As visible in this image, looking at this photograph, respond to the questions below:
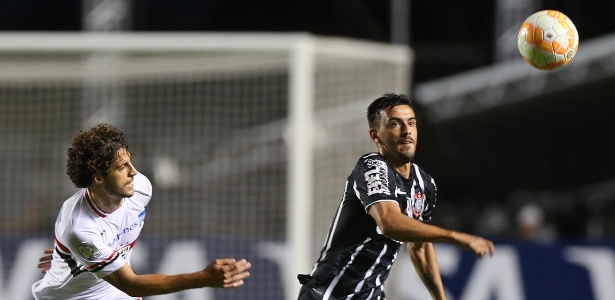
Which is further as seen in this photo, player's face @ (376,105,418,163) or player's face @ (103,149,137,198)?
player's face @ (376,105,418,163)

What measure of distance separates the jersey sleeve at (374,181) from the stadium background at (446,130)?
3714 millimetres

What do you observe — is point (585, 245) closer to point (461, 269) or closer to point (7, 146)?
point (461, 269)

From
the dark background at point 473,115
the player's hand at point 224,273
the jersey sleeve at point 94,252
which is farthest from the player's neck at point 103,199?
the dark background at point 473,115

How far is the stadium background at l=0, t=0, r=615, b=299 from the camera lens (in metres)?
9.49

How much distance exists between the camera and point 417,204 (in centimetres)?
539

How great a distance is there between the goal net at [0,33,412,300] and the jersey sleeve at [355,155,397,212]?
121 inches

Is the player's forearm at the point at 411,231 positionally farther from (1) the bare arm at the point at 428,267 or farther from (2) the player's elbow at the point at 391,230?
(1) the bare arm at the point at 428,267

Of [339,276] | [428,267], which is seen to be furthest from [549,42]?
[339,276]

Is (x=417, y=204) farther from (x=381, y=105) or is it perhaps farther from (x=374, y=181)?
(x=381, y=105)

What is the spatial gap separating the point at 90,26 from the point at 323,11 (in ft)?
11.6

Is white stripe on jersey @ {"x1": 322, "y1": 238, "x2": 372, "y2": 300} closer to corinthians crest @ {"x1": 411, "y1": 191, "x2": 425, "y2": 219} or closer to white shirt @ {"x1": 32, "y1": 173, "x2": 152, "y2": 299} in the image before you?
corinthians crest @ {"x1": 411, "y1": 191, "x2": 425, "y2": 219}

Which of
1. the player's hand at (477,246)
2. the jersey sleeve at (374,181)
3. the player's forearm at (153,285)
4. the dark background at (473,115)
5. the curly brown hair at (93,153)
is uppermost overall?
the dark background at (473,115)

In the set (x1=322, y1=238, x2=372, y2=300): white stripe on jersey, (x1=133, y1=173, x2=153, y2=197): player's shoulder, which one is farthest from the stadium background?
(x1=322, y1=238, x2=372, y2=300): white stripe on jersey

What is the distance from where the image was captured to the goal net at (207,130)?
858cm
